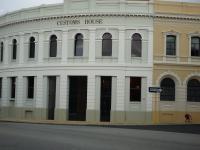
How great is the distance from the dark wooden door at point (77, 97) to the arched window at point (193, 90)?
33.0 ft

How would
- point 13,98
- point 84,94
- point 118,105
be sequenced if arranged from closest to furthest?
1. point 118,105
2. point 84,94
3. point 13,98

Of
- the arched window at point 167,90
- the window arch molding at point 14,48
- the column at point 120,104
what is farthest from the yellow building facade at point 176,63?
the window arch molding at point 14,48

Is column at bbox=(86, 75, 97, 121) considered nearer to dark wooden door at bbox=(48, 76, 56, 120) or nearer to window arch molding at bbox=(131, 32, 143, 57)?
dark wooden door at bbox=(48, 76, 56, 120)

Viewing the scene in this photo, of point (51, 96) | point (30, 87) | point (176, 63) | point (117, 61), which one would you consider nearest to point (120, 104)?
point (117, 61)

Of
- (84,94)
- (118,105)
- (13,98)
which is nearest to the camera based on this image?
(118,105)

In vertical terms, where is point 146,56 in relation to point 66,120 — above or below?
above

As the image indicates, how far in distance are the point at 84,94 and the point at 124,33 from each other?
727 centimetres

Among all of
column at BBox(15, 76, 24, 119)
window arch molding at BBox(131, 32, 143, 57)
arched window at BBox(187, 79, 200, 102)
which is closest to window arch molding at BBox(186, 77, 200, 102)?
arched window at BBox(187, 79, 200, 102)

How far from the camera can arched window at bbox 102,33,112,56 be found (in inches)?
1689

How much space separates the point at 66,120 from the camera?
140 ft

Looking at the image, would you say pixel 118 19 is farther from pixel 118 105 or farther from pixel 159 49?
pixel 118 105

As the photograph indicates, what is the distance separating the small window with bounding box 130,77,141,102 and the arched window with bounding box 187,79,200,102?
4.83 meters

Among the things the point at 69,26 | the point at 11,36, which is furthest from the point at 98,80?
the point at 11,36

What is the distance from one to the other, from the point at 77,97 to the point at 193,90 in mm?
11288
